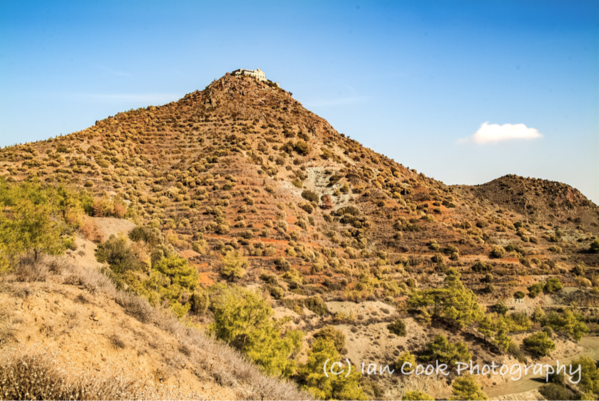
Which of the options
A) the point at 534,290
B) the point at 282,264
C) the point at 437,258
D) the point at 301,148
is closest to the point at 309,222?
the point at 282,264

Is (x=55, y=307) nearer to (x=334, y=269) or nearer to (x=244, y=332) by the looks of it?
(x=244, y=332)

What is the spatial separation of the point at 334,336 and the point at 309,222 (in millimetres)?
22309

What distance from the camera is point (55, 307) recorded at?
24.5 ft

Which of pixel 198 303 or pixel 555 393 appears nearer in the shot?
pixel 198 303

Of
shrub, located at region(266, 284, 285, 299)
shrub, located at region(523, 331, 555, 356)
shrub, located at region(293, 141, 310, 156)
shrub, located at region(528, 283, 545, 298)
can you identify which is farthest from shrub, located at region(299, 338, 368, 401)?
shrub, located at region(293, 141, 310, 156)

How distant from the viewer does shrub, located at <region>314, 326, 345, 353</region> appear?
23891 millimetres

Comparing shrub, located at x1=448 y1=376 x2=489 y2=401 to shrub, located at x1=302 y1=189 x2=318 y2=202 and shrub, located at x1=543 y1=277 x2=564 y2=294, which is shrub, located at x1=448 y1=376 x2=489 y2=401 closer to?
shrub, located at x1=543 y1=277 x2=564 y2=294

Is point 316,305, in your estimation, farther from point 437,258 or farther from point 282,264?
point 437,258

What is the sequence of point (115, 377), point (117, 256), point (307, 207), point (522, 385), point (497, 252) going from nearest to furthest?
point (115, 377), point (117, 256), point (522, 385), point (497, 252), point (307, 207)

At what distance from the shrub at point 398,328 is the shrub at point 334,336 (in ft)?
18.7

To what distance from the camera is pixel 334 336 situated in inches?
955

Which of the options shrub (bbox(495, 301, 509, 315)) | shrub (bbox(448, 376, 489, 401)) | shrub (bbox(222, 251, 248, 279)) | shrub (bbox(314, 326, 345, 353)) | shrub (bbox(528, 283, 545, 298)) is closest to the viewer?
shrub (bbox(448, 376, 489, 401))

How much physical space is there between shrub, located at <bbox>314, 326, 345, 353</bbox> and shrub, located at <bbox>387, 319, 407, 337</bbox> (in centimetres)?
570

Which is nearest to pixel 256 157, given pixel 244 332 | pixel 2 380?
pixel 244 332
